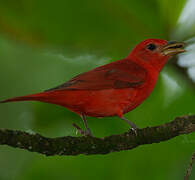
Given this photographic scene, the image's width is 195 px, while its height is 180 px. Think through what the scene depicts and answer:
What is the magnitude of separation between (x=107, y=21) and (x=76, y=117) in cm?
101

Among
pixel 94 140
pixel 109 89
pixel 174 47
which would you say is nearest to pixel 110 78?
pixel 109 89

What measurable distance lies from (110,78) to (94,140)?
3.32 ft

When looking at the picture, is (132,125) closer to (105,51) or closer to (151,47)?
(105,51)

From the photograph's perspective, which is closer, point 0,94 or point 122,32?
point 122,32

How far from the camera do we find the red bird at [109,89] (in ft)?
9.59

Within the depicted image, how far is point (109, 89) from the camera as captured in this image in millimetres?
3277

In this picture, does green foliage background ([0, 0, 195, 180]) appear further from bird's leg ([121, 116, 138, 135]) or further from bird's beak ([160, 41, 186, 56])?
bird's beak ([160, 41, 186, 56])

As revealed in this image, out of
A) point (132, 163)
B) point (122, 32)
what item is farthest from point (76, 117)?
point (122, 32)

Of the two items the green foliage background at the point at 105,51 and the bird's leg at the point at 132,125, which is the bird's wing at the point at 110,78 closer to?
the green foliage background at the point at 105,51

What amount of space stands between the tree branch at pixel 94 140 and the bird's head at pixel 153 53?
2.64 feet

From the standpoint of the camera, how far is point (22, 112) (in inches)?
152

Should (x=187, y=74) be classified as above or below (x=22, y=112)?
below

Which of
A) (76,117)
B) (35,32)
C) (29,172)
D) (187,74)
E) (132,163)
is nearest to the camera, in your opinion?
(35,32)

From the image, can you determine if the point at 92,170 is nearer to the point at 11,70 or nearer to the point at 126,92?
the point at 126,92
